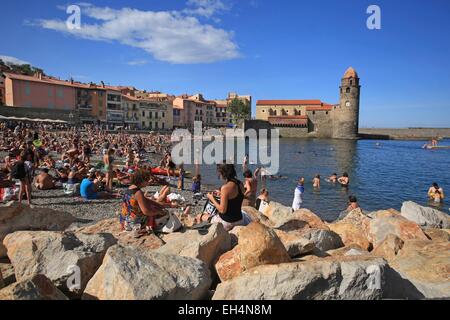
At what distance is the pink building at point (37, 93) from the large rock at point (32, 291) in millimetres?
52191

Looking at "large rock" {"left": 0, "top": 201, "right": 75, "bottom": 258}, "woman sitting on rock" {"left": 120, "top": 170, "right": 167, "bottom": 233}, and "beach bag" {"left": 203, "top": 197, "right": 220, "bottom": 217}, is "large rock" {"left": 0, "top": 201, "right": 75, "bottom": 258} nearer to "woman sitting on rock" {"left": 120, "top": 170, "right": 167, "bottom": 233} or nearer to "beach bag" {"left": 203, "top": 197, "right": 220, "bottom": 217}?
"woman sitting on rock" {"left": 120, "top": 170, "right": 167, "bottom": 233}

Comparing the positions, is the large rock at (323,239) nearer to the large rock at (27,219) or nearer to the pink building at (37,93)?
the large rock at (27,219)

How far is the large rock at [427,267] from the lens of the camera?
11.2 feet

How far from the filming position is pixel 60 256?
3494 mm

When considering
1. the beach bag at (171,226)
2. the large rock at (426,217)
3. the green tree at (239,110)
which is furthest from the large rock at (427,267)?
the green tree at (239,110)

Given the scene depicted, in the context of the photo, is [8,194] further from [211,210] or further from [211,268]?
[211,268]

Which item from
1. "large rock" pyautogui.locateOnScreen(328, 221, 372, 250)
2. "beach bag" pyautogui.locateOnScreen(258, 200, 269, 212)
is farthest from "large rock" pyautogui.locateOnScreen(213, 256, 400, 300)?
"beach bag" pyautogui.locateOnScreen(258, 200, 269, 212)

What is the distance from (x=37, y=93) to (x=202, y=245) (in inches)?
2113

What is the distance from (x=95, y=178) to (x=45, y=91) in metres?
45.5

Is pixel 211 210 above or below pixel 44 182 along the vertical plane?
above

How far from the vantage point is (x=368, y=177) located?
82.8 ft

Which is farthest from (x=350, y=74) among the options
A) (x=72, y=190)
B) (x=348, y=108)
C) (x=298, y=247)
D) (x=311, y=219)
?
(x=298, y=247)

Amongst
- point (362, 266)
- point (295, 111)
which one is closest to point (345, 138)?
point (295, 111)
